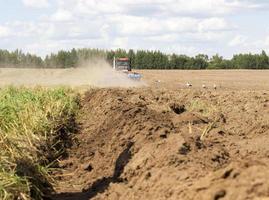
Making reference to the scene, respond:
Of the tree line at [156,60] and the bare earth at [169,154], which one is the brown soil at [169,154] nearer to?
the bare earth at [169,154]

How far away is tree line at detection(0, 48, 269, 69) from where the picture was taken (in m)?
73.3

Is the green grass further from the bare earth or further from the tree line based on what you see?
the tree line

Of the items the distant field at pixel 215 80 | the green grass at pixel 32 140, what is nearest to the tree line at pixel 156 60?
the distant field at pixel 215 80

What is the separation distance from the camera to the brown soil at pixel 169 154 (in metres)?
6.09

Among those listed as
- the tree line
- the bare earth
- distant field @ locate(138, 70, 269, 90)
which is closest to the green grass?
the bare earth

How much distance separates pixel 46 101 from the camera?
1794cm

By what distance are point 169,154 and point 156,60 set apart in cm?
7970

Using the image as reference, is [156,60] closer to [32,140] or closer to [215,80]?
[215,80]

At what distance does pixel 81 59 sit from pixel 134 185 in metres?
63.2

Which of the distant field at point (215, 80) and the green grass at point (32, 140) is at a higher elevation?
the green grass at point (32, 140)

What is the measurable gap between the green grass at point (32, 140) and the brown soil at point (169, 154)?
354 millimetres

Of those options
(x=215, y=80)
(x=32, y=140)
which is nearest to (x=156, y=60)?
(x=215, y=80)

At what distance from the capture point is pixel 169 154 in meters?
8.33

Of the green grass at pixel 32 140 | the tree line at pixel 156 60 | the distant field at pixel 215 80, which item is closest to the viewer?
the green grass at pixel 32 140
